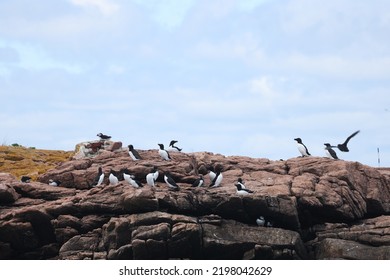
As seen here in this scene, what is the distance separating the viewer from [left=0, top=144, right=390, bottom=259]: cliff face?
39781mm

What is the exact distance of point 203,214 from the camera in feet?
137

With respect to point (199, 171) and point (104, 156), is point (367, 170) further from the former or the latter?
point (104, 156)

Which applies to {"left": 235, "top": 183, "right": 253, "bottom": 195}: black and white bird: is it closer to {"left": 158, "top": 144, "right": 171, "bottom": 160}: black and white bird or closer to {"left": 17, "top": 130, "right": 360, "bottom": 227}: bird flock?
{"left": 17, "top": 130, "right": 360, "bottom": 227}: bird flock

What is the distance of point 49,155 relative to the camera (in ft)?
242

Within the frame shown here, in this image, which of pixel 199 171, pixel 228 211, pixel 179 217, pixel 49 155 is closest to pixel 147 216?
pixel 179 217

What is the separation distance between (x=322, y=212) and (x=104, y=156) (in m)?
14.6

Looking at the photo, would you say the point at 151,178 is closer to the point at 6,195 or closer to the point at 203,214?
the point at 203,214

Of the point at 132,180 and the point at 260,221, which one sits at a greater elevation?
the point at 132,180

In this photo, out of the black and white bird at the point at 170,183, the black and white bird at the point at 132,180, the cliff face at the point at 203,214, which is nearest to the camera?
the cliff face at the point at 203,214

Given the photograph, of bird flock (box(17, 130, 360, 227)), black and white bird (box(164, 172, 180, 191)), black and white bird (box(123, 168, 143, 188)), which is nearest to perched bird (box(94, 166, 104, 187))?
bird flock (box(17, 130, 360, 227))

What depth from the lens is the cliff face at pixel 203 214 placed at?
39.8 meters

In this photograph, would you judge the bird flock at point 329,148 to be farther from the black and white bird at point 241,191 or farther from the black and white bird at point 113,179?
the black and white bird at point 113,179

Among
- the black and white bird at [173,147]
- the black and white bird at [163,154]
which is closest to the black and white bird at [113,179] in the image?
the black and white bird at [163,154]

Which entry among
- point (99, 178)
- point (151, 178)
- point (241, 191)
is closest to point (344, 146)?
point (241, 191)
